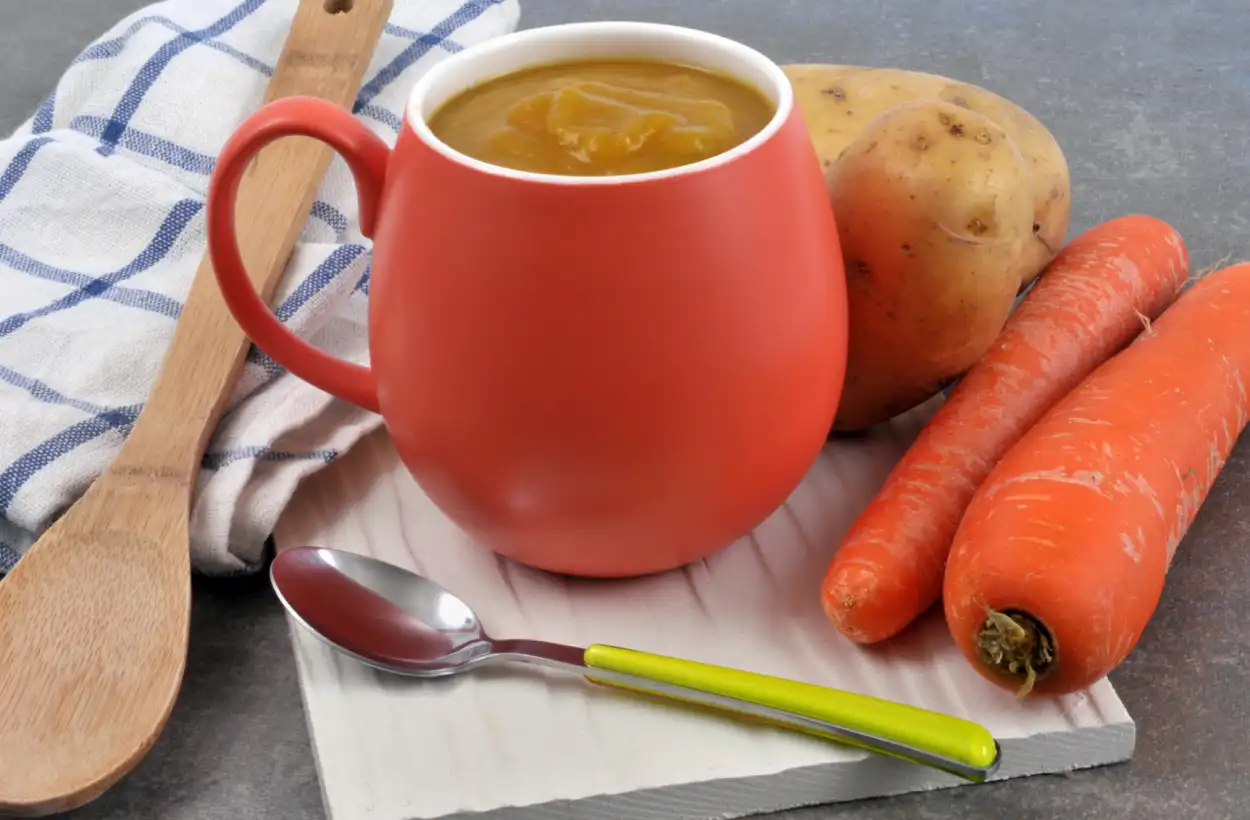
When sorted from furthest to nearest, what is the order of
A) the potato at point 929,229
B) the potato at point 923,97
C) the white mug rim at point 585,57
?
the potato at point 923,97, the potato at point 929,229, the white mug rim at point 585,57

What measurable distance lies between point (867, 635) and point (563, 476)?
15 cm

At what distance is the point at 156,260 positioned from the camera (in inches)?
33.1

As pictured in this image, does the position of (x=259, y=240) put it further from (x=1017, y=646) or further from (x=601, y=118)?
Answer: (x=1017, y=646)

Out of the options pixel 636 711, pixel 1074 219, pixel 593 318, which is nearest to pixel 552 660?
pixel 636 711

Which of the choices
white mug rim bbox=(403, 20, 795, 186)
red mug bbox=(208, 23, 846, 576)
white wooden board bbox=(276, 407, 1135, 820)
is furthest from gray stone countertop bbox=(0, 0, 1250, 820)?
white mug rim bbox=(403, 20, 795, 186)

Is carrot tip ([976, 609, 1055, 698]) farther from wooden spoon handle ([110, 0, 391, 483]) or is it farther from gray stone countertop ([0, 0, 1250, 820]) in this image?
wooden spoon handle ([110, 0, 391, 483])

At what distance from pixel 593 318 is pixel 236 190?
18 cm

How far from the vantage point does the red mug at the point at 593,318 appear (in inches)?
21.5

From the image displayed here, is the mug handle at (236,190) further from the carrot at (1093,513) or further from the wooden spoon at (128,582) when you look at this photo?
the carrot at (1093,513)

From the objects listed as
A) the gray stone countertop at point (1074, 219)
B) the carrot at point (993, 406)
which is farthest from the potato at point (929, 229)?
the gray stone countertop at point (1074, 219)

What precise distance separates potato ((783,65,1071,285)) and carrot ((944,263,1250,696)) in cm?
10

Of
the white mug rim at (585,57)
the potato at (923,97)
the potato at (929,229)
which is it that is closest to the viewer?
the white mug rim at (585,57)

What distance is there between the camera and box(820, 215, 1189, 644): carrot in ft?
2.06

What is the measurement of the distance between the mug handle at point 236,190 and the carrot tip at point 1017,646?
0.28 metres
